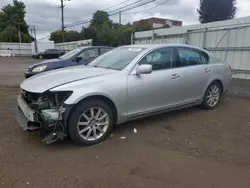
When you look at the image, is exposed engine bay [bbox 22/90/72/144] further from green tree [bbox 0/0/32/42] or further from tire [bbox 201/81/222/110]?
green tree [bbox 0/0/32/42]

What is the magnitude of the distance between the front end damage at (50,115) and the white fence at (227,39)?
268 inches

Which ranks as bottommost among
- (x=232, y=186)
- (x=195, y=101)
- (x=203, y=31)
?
(x=232, y=186)

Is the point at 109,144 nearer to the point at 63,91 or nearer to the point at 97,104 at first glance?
the point at 97,104

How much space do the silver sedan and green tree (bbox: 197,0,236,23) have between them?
74.6ft

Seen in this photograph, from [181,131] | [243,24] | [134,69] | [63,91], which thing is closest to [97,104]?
[63,91]

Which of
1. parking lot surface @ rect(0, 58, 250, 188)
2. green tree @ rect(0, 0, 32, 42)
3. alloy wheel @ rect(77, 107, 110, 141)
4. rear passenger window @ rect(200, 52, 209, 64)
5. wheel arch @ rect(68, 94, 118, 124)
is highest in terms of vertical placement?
green tree @ rect(0, 0, 32, 42)

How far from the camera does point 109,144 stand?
370 centimetres

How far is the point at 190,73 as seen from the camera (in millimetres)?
4805

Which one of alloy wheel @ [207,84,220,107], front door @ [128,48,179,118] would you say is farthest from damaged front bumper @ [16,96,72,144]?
alloy wheel @ [207,84,220,107]

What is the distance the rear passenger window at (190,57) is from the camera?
4.79 m

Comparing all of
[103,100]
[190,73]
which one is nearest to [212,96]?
[190,73]

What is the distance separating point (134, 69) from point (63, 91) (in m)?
1.29

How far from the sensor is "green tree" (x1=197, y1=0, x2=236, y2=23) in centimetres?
2472

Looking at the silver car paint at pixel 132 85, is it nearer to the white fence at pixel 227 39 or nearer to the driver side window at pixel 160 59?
the driver side window at pixel 160 59
